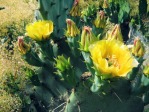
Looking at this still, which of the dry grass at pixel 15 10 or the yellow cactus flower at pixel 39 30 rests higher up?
the yellow cactus flower at pixel 39 30

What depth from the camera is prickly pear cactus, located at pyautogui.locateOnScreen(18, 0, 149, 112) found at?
4.70 feet

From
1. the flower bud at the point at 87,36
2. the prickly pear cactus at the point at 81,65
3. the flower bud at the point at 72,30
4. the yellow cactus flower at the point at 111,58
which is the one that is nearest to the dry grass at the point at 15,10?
the prickly pear cactus at the point at 81,65

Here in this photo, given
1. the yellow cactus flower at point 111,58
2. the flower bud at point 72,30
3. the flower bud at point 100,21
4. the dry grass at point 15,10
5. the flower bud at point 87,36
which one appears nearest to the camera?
the yellow cactus flower at point 111,58

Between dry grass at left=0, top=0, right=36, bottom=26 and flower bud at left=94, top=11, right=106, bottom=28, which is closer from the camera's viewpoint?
flower bud at left=94, top=11, right=106, bottom=28

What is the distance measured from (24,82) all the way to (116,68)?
1.17m

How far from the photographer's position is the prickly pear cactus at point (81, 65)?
1434mm

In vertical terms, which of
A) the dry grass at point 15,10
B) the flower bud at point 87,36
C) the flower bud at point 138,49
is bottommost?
the dry grass at point 15,10

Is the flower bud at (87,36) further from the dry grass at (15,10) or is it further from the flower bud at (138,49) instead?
the dry grass at (15,10)

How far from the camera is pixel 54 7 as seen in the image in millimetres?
2041

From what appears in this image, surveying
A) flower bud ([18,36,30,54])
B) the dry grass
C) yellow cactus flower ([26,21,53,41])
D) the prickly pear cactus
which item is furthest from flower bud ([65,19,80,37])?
the dry grass

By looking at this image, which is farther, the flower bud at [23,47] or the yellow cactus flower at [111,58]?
the flower bud at [23,47]

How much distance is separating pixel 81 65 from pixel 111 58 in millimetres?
549

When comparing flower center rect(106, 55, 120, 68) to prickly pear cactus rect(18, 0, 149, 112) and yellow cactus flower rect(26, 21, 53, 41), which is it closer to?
prickly pear cactus rect(18, 0, 149, 112)

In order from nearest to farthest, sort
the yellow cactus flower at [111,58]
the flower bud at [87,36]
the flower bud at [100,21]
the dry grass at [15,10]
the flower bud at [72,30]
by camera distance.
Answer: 1. the yellow cactus flower at [111,58]
2. the flower bud at [87,36]
3. the flower bud at [72,30]
4. the flower bud at [100,21]
5. the dry grass at [15,10]
